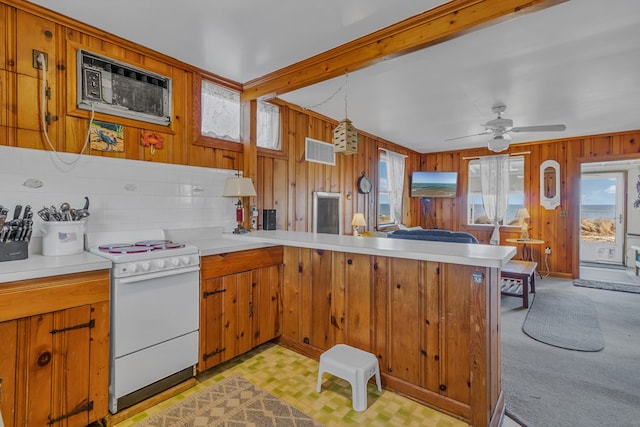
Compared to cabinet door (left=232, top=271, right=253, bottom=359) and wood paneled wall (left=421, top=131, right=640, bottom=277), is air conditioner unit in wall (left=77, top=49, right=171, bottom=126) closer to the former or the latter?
cabinet door (left=232, top=271, right=253, bottom=359)

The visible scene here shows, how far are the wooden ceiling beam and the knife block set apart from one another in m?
2.15

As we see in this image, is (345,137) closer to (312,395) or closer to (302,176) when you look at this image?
(302,176)

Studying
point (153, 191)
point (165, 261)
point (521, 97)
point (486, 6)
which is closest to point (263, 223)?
point (153, 191)

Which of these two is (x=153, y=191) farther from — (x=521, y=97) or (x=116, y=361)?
(x=521, y=97)

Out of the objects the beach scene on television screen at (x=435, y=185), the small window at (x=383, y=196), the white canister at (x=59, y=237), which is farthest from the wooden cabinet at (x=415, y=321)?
the beach scene on television screen at (x=435, y=185)

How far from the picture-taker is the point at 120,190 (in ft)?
7.67

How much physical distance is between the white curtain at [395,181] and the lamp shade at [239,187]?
3.66m

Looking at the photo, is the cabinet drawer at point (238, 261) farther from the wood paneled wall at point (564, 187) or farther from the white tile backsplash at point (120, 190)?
the wood paneled wall at point (564, 187)

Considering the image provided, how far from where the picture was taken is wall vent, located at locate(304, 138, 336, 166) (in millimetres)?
4129

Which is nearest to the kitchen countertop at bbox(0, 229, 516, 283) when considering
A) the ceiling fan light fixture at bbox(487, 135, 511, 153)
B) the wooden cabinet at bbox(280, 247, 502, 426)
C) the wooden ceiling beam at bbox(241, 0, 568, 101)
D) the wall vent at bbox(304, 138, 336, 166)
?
the wooden cabinet at bbox(280, 247, 502, 426)

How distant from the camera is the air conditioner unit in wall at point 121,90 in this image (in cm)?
220

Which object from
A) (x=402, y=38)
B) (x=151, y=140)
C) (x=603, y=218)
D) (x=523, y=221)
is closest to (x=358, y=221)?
(x=402, y=38)

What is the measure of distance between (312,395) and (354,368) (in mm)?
396

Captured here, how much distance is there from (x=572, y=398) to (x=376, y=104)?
327 cm
